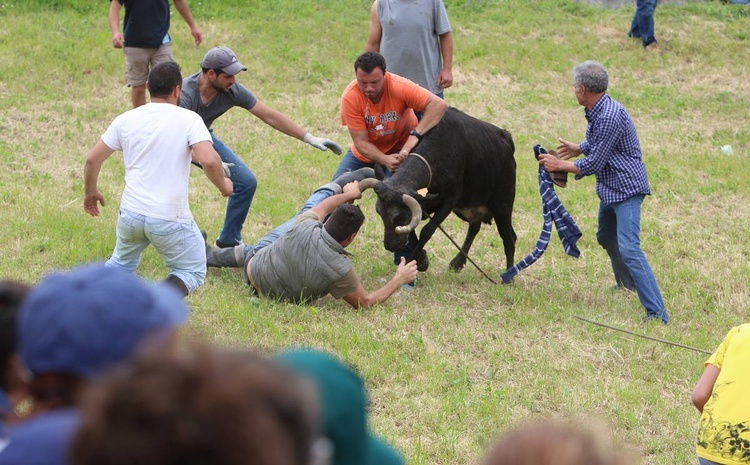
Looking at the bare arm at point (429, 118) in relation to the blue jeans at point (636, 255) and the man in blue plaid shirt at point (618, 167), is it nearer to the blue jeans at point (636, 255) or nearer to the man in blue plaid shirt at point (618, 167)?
the man in blue plaid shirt at point (618, 167)

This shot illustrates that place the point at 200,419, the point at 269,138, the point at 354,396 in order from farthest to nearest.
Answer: the point at 269,138
the point at 354,396
the point at 200,419

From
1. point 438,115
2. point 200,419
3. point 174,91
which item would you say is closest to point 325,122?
point 438,115

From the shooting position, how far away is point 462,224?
35.2 feet

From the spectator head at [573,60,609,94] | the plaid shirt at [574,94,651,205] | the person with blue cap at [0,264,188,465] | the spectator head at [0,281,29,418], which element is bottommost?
the plaid shirt at [574,94,651,205]

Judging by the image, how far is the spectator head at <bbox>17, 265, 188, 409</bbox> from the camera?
2.10 m

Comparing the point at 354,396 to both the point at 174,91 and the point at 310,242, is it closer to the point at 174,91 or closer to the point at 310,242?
the point at 174,91

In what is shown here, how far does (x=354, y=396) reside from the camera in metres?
2.31

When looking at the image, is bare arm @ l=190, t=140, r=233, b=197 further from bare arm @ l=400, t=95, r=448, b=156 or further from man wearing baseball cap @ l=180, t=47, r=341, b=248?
bare arm @ l=400, t=95, r=448, b=156

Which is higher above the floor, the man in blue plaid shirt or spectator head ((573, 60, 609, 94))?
spectator head ((573, 60, 609, 94))

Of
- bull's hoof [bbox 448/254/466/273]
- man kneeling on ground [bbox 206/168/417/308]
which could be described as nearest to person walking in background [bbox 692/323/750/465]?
man kneeling on ground [bbox 206/168/417/308]

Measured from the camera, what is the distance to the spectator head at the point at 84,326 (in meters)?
2.10

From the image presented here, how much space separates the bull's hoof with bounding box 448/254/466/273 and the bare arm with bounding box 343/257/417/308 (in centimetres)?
164

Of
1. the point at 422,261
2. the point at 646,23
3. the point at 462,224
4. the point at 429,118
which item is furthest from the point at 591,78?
the point at 646,23

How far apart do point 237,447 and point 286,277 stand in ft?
19.5
